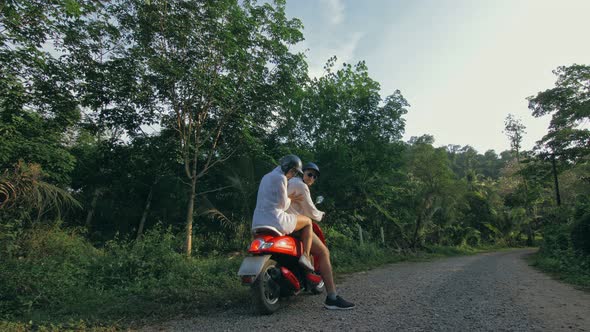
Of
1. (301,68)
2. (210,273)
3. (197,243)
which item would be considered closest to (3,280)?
(210,273)

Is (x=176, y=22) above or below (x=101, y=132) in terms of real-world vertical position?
above

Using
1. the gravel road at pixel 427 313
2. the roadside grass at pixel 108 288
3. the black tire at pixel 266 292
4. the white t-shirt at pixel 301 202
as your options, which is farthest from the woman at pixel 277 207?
the roadside grass at pixel 108 288

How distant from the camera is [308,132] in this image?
1312 cm

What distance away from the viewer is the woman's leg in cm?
404

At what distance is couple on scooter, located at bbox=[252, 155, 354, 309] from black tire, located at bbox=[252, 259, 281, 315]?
0.41 meters

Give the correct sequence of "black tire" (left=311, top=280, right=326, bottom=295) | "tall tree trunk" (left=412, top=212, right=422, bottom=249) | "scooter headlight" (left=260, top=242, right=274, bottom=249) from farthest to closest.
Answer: "tall tree trunk" (left=412, top=212, right=422, bottom=249), "black tire" (left=311, top=280, right=326, bottom=295), "scooter headlight" (left=260, top=242, right=274, bottom=249)

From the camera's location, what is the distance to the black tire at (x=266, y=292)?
353 cm

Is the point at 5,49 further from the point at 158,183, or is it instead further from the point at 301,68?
the point at 158,183

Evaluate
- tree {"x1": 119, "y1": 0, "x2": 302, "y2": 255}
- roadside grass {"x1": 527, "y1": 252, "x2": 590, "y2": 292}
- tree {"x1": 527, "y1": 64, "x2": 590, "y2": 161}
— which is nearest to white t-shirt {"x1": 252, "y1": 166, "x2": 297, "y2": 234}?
roadside grass {"x1": 527, "y1": 252, "x2": 590, "y2": 292}

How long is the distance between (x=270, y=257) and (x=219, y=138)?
8.03 meters

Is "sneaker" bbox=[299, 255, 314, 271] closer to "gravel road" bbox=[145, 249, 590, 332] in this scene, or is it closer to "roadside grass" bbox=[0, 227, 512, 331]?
"gravel road" bbox=[145, 249, 590, 332]

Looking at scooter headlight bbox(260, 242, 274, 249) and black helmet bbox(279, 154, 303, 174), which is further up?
black helmet bbox(279, 154, 303, 174)

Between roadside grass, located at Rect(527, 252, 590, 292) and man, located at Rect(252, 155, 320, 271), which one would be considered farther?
roadside grass, located at Rect(527, 252, 590, 292)

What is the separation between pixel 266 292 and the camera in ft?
12.2
